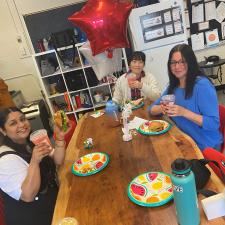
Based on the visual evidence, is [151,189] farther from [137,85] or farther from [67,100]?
[67,100]

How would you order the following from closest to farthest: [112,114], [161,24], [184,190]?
[184,190] → [112,114] → [161,24]

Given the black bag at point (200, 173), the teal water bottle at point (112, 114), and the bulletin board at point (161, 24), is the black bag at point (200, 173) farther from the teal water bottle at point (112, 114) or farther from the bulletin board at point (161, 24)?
the bulletin board at point (161, 24)

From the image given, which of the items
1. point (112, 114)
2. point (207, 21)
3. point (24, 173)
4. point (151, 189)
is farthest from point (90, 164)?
point (207, 21)

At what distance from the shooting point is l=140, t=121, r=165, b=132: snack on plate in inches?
71.7

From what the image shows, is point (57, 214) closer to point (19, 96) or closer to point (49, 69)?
point (49, 69)

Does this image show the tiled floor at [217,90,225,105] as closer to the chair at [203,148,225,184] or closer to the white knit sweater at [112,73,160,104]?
the white knit sweater at [112,73,160,104]

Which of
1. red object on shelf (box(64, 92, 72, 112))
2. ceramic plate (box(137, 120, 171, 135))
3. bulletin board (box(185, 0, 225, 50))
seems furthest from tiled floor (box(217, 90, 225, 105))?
ceramic plate (box(137, 120, 171, 135))

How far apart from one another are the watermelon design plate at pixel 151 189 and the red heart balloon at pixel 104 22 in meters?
1.23

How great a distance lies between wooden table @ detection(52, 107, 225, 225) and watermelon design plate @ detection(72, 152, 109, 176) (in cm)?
3

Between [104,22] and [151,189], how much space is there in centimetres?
139

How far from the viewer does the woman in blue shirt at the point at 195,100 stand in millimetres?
1791

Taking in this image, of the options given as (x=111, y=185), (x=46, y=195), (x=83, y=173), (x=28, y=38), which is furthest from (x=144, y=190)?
(x=28, y=38)

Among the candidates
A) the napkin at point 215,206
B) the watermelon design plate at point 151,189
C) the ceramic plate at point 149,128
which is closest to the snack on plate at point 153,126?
the ceramic plate at point 149,128

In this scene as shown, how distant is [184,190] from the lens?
0.85m
